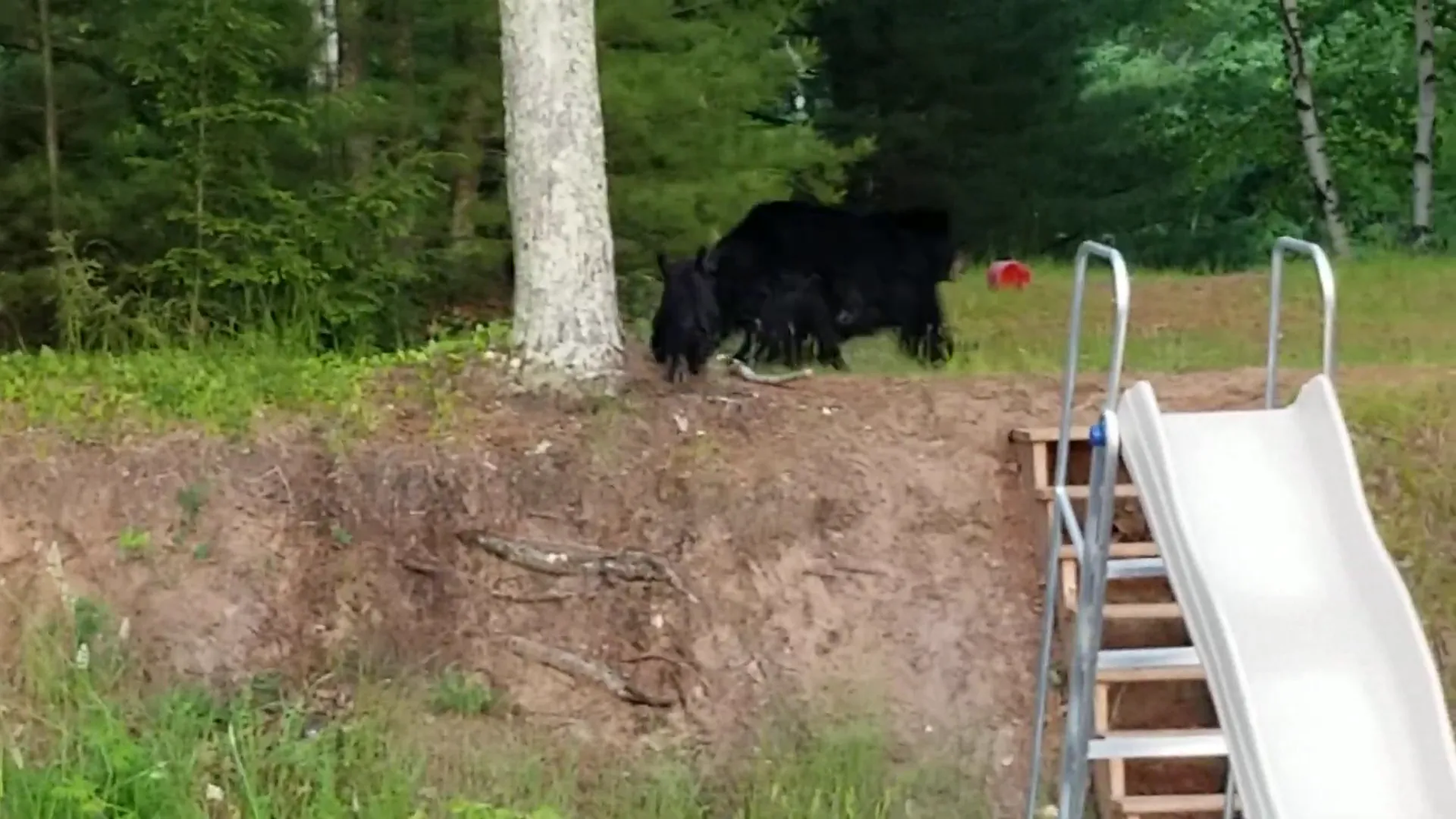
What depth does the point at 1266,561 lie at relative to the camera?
4.14m

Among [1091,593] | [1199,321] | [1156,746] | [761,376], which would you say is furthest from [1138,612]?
[1199,321]

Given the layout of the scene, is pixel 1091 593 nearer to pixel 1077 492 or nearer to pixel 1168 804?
pixel 1168 804

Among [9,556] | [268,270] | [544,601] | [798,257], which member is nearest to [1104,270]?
[798,257]

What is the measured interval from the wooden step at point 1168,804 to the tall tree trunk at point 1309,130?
12.0 metres

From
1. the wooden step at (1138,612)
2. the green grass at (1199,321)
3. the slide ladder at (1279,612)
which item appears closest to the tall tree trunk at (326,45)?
the green grass at (1199,321)

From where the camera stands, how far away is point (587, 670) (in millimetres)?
6125

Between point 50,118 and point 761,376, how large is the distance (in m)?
4.66

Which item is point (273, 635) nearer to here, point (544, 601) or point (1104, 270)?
point (544, 601)

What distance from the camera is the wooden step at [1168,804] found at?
569 cm

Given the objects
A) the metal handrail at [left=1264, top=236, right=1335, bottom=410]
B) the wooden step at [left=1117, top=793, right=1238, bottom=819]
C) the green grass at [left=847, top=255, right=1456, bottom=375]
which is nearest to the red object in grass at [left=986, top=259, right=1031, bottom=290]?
the green grass at [left=847, top=255, right=1456, bottom=375]

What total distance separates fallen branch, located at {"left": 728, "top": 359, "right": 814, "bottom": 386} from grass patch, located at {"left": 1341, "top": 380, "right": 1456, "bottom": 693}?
207cm

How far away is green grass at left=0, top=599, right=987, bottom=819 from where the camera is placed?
497 centimetres

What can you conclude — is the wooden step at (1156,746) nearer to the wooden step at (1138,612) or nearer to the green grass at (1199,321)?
the wooden step at (1138,612)

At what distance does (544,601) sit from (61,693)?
1.56m
